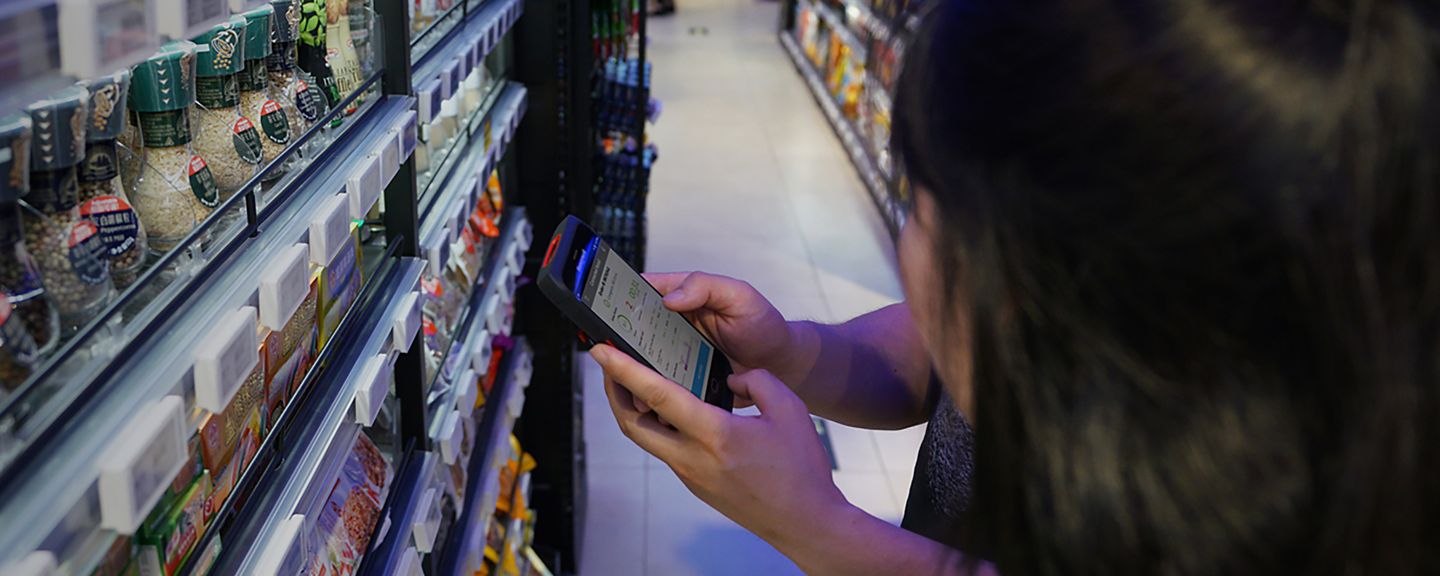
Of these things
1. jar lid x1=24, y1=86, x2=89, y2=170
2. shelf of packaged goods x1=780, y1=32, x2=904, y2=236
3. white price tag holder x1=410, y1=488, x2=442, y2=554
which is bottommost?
shelf of packaged goods x1=780, y1=32, x2=904, y2=236

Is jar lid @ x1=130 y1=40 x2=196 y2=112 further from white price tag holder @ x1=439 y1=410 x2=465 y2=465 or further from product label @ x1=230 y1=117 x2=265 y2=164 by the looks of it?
white price tag holder @ x1=439 y1=410 x2=465 y2=465

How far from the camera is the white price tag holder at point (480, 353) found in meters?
1.63

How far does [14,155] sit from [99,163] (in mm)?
114

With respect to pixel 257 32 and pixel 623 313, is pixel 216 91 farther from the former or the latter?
pixel 623 313

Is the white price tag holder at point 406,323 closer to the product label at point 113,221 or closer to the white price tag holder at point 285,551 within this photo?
the white price tag holder at point 285,551

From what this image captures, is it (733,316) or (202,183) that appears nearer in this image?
(202,183)

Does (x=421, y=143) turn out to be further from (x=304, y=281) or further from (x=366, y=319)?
(x=304, y=281)

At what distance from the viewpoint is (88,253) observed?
64cm

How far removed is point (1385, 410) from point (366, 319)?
937mm

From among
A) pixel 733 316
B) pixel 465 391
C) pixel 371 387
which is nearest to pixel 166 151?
pixel 371 387

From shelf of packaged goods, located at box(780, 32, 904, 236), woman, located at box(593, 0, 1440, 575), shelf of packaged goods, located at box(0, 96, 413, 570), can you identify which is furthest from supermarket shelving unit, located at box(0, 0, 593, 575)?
shelf of packaged goods, located at box(780, 32, 904, 236)

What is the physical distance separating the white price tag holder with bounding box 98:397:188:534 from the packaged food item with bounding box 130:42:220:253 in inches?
7.6

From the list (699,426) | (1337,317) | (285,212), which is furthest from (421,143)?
(1337,317)

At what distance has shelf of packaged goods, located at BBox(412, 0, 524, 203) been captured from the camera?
52.1 inches
